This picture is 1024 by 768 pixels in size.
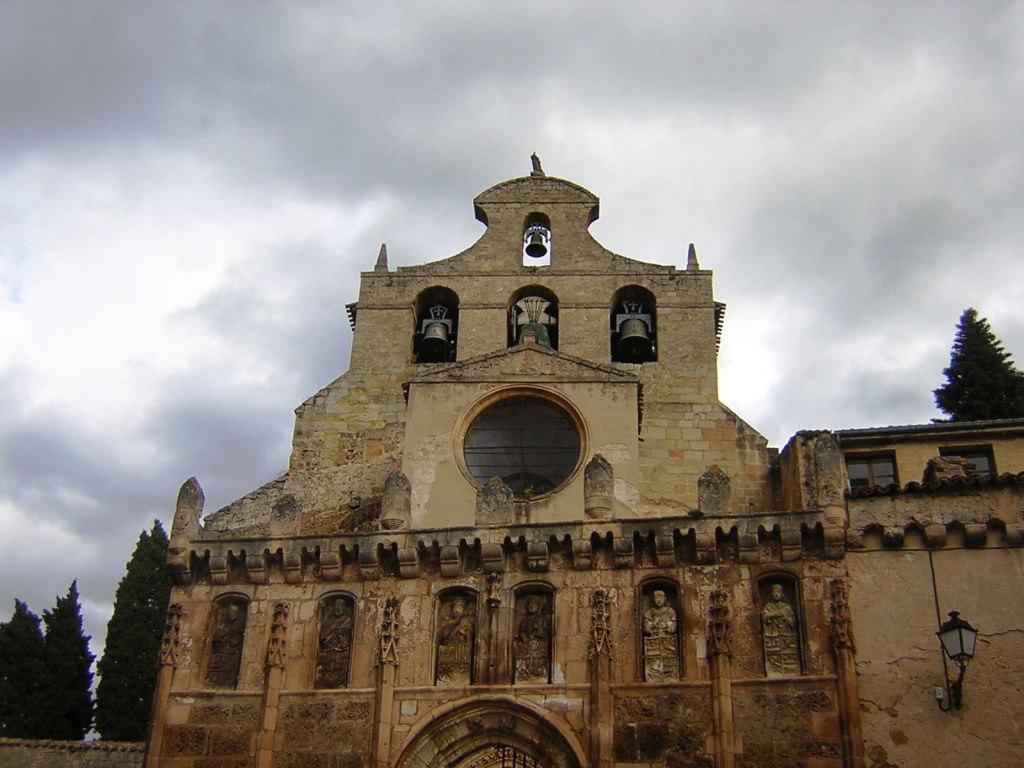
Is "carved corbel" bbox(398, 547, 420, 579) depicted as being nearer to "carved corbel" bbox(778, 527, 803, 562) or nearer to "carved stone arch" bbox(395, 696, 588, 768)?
"carved stone arch" bbox(395, 696, 588, 768)

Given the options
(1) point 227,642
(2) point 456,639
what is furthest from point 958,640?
(1) point 227,642

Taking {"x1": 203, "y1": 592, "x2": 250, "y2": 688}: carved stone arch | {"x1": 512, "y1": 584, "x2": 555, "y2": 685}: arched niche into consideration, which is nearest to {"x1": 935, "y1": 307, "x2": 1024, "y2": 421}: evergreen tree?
{"x1": 512, "y1": 584, "x2": 555, "y2": 685}: arched niche

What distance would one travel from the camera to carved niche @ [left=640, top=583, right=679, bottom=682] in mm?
21953

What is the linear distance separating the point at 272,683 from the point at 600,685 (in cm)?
605

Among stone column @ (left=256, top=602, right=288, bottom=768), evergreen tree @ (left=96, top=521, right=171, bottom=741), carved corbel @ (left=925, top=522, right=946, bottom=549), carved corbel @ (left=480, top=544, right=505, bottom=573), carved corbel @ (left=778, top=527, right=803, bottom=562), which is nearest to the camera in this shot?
carved corbel @ (left=925, top=522, right=946, bottom=549)

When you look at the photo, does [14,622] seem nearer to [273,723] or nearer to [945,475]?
[273,723]

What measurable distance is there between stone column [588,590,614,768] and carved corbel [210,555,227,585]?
729cm

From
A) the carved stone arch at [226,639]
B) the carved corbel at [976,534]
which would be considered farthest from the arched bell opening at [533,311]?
the carved corbel at [976,534]

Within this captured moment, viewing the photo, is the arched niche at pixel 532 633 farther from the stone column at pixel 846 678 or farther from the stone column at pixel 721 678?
the stone column at pixel 846 678

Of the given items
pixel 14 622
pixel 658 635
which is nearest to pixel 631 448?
pixel 658 635

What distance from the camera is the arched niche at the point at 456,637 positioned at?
22641 mm

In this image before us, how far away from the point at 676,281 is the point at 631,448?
7.42 meters

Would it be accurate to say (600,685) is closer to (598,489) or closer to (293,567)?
(598,489)

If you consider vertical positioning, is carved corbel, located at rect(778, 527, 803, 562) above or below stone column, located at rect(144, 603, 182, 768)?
above
